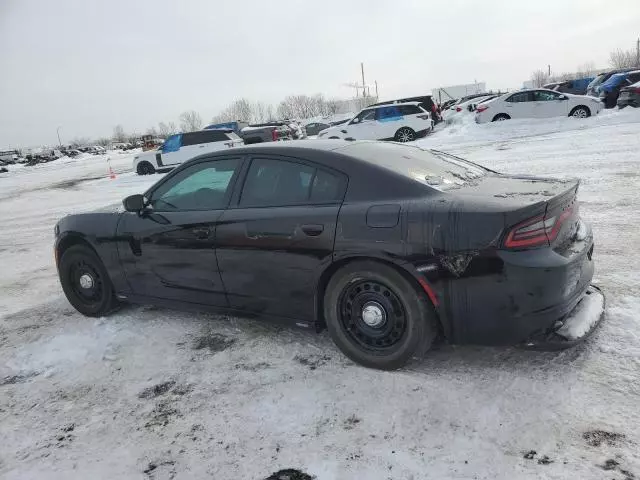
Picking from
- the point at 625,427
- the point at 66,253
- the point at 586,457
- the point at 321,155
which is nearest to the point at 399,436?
the point at 586,457

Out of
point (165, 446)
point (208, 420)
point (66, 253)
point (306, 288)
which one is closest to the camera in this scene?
point (165, 446)

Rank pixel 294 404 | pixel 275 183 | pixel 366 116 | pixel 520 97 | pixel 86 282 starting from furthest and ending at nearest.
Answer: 1. pixel 366 116
2. pixel 520 97
3. pixel 86 282
4. pixel 275 183
5. pixel 294 404

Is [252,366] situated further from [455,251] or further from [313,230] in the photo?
[455,251]

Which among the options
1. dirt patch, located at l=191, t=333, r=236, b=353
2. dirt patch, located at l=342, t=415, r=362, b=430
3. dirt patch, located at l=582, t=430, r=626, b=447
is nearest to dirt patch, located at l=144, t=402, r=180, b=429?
dirt patch, located at l=191, t=333, r=236, b=353

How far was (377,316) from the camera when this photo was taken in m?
3.13

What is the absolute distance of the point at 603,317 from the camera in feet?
11.4

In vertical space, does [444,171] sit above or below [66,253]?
above

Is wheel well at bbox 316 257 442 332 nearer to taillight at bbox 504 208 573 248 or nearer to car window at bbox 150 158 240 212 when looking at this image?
taillight at bbox 504 208 573 248

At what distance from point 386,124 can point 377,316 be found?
744 inches

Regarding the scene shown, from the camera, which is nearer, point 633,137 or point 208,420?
point 208,420

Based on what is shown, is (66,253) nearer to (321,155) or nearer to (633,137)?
(321,155)

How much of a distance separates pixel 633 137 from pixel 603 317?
1169 centimetres

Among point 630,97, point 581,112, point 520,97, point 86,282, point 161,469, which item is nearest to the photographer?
point 161,469

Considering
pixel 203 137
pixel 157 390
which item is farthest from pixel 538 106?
pixel 157 390
